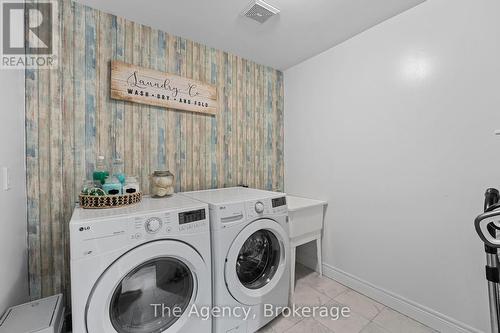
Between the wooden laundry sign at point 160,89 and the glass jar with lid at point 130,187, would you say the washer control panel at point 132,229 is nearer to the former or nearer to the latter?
the glass jar with lid at point 130,187

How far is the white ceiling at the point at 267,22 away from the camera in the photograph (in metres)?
1.55

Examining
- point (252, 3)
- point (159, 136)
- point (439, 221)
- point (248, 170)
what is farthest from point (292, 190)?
point (252, 3)

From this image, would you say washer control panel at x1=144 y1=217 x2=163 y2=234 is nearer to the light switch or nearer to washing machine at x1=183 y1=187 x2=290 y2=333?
washing machine at x1=183 y1=187 x2=290 y2=333

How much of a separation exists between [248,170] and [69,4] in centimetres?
194

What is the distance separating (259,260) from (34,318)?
4.30 ft

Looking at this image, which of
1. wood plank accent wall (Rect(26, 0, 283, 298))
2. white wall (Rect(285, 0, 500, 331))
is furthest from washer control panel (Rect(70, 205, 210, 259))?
white wall (Rect(285, 0, 500, 331))

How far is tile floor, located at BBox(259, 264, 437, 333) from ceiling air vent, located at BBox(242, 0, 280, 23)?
2.30 m

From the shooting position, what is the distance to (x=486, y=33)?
130 centimetres

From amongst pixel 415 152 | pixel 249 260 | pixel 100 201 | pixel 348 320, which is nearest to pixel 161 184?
pixel 100 201

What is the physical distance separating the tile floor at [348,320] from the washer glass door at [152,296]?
70 centimetres

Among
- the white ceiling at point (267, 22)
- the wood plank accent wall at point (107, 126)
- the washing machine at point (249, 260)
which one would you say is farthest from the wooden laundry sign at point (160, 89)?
the washing machine at point (249, 260)

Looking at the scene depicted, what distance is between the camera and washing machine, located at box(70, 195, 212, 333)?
0.96 m

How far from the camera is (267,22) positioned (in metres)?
1.76

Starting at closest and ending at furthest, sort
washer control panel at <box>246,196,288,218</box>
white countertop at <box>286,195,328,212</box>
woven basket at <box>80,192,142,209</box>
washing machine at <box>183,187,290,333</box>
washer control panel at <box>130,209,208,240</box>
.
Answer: washer control panel at <box>130,209,208,240</box>
woven basket at <box>80,192,142,209</box>
washing machine at <box>183,187,290,333</box>
washer control panel at <box>246,196,288,218</box>
white countertop at <box>286,195,328,212</box>
